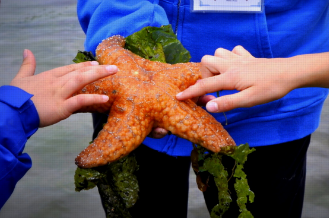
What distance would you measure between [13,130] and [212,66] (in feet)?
2.34

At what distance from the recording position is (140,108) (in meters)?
1.28

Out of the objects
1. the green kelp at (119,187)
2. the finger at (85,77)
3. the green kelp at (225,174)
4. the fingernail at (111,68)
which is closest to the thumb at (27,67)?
the finger at (85,77)

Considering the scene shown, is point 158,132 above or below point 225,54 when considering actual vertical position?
below

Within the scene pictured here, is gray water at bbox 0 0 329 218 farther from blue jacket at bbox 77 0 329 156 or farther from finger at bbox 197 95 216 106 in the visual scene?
finger at bbox 197 95 216 106

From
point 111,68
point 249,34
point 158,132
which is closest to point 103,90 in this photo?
point 111,68

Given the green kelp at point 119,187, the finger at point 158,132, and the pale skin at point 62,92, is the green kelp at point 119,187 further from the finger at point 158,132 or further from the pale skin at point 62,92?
the pale skin at point 62,92

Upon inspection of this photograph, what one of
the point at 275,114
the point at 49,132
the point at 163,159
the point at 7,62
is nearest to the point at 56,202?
the point at 49,132

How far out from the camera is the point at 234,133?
1.59 metres

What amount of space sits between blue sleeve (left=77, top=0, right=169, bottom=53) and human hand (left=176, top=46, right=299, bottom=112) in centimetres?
37

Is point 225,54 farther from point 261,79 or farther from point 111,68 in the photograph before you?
point 111,68

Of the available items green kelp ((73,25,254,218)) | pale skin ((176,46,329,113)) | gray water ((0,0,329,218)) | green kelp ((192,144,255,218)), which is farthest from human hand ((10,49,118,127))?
gray water ((0,0,329,218))

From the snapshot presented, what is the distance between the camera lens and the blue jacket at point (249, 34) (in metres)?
1.47

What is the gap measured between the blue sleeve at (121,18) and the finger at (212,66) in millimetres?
257

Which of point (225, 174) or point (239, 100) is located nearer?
point (239, 100)
